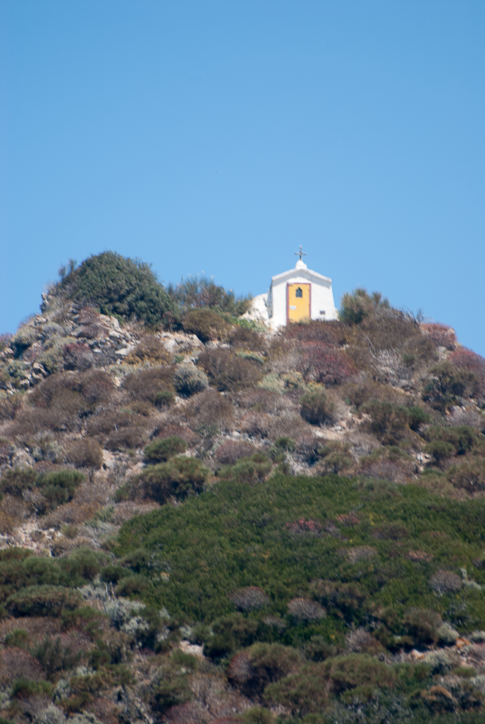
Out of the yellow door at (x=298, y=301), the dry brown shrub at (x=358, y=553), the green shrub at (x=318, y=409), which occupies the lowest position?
the dry brown shrub at (x=358, y=553)

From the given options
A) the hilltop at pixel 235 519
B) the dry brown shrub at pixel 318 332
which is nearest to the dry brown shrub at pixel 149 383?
the hilltop at pixel 235 519

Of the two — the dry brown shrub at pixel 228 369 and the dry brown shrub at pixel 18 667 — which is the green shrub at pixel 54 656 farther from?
the dry brown shrub at pixel 228 369

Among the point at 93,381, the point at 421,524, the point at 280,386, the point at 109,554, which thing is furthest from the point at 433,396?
the point at 109,554

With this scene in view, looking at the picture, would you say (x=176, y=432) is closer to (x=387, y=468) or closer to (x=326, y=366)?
(x=387, y=468)

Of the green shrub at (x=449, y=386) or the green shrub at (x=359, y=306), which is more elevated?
the green shrub at (x=359, y=306)

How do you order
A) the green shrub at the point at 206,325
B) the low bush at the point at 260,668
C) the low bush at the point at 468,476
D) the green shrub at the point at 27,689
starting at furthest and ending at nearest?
the green shrub at the point at 206,325 < the low bush at the point at 468,476 < the low bush at the point at 260,668 < the green shrub at the point at 27,689

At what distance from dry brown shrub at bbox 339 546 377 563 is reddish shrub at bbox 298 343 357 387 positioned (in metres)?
10.6

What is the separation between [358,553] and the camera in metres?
16.2

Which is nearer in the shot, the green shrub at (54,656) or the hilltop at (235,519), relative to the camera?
the hilltop at (235,519)

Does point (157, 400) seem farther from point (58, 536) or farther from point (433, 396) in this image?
point (433, 396)

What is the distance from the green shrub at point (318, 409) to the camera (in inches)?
928

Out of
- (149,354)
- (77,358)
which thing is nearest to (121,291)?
(149,354)

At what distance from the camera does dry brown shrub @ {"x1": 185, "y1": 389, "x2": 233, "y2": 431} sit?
901 inches

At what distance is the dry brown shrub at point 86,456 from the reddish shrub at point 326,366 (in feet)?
29.4
